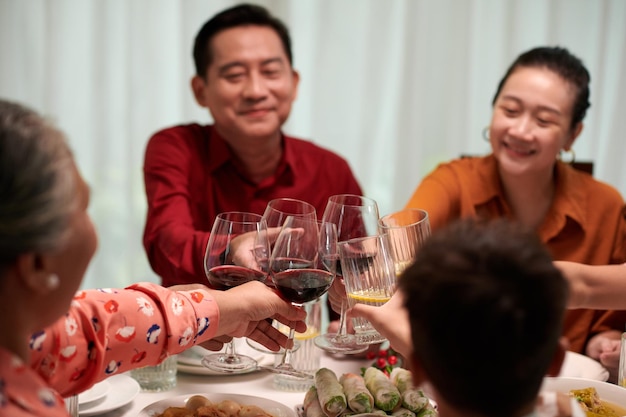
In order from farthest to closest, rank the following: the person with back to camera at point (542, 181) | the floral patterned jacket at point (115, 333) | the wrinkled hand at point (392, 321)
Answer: the person with back to camera at point (542, 181) → the wrinkled hand at point (392, 321) → the floral patterned jacket at point (115, 333)

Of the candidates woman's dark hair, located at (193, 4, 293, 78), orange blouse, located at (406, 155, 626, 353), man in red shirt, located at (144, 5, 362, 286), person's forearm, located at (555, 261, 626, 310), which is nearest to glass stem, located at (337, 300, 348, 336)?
person's forearm, located at (555, 261, 626, 310)

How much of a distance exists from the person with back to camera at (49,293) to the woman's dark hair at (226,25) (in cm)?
158

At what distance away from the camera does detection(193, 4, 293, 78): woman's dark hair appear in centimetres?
273

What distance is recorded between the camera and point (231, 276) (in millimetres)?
1512

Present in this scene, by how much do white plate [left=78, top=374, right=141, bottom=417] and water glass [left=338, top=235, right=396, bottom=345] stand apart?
508 mm

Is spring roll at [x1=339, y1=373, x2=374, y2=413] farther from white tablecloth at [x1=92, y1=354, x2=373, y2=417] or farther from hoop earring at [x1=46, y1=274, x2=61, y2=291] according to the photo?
hoop earring at [x1=46, y1=274, x2=61, y2=291]

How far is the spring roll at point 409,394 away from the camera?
58.8 inches

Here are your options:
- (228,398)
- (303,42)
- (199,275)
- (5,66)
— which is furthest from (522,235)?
(5,66)

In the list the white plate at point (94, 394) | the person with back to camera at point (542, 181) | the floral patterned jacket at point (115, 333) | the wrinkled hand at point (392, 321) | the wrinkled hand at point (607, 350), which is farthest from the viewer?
the person with back to camera at point (542, 181)

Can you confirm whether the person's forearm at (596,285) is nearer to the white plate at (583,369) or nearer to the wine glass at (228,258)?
the white plate at (583,369)

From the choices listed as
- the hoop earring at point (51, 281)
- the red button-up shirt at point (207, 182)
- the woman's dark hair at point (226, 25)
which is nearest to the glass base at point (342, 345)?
the hoop earring at point (51, 281)

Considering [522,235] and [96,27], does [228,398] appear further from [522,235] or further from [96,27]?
[96,27]

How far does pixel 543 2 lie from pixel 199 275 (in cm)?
253

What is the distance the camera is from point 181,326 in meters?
1.35
